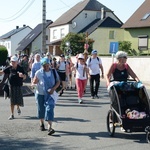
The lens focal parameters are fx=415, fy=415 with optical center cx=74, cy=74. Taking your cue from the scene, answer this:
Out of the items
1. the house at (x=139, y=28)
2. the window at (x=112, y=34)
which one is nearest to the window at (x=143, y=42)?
the house at (x=139, y=28)

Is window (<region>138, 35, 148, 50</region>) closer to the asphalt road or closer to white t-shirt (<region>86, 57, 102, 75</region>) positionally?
white t-shirt (<region>86, 57, 102, 75</region>)

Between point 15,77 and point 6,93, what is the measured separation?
0.59 meters

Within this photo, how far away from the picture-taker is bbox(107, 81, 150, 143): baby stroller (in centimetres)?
802


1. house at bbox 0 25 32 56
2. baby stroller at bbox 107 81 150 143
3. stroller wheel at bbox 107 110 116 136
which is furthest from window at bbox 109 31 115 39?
baby stroller at bbox 107 81 150 143

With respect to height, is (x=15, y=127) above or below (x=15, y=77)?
below

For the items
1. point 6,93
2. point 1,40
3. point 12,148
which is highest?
point 1,40

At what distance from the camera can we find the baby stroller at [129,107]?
8016 mm

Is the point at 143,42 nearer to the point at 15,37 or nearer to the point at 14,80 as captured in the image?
the point at 14,80

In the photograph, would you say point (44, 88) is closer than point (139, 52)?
Yes

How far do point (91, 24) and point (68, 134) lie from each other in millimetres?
57674

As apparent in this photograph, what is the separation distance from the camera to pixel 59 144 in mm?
7840

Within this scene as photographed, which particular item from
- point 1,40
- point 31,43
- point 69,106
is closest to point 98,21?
point 31,43

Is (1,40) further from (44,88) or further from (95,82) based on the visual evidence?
(44,88)

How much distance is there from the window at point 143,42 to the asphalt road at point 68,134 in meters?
32.4
